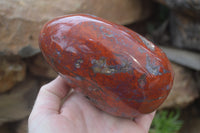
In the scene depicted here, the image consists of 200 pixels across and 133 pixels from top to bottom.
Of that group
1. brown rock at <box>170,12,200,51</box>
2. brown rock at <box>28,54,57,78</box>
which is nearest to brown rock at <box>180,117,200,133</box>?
brown rock at <box>170,12,200,51</box>

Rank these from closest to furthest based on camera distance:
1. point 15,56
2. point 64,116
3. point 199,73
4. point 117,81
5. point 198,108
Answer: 1. point 117,81
2. point 64,116
3. point 15,56
4. point 199,73
5. point 198,108

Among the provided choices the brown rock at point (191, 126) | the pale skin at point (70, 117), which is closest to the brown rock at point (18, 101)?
the pale skin at point (70, 117)

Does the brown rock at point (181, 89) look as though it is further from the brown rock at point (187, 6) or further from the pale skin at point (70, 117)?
the pale skin at point (70, 117)

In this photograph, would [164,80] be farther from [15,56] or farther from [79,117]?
[15,56]

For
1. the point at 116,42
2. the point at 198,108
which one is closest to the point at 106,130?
the point at 116,42

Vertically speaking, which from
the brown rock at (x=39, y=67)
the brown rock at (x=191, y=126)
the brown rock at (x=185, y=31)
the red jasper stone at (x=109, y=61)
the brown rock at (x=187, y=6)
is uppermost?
the red jasper stone at (x=109, y=61)

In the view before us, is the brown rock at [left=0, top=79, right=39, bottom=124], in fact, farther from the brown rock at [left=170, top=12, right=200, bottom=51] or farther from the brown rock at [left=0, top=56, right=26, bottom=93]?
the brown rock at [left=170, top=12, right=200, bottom=51]
